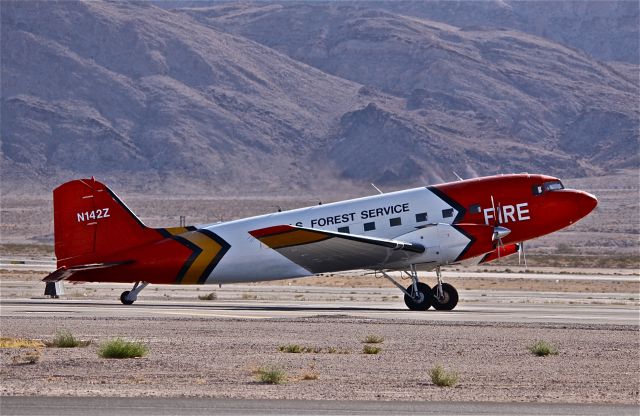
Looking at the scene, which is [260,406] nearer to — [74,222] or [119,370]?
[119,370]

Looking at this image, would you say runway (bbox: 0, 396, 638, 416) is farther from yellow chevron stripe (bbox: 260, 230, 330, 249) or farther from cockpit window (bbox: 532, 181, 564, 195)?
cockpit window (bbox: 532, 181, 564, 195)

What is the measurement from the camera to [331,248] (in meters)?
42.3

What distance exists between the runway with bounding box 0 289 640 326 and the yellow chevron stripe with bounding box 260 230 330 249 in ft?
6.99

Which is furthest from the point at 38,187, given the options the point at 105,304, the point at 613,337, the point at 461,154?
the point at 613,337

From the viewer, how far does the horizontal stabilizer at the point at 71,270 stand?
1665 inches

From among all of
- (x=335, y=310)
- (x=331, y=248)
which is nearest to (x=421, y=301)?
(x=335, y=310)

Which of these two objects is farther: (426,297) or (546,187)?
(546,187)

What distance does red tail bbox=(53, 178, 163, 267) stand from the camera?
145 ft

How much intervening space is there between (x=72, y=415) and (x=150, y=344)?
419 inches

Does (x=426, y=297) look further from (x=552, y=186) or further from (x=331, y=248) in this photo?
(x=552, y=186)

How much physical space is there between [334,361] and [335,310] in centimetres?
1689

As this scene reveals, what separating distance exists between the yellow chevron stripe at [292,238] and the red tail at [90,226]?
13.8 feet

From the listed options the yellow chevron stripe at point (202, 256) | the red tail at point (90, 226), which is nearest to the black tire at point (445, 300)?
the yellow chevron stripe at point (202, 256)

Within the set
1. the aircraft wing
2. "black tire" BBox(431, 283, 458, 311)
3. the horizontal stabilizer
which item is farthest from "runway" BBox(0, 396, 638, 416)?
the horizontal stabilizer
